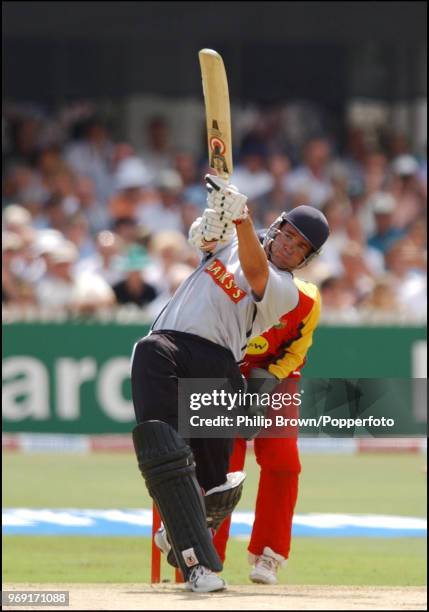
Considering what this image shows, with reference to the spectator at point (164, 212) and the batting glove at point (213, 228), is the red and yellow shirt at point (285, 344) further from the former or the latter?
the spectator at point (164, 212)

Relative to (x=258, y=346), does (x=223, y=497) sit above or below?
below

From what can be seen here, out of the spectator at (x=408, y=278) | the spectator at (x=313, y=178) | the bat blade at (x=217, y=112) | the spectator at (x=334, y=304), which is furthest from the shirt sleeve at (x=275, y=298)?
the spectator at (x=313, y=178)

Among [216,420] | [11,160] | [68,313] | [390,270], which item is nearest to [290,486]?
[216,420]

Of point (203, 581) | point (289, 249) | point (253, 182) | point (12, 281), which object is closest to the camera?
point (203, 581)

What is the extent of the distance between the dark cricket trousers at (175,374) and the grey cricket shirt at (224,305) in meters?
0.06

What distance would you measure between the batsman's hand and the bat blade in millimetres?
247

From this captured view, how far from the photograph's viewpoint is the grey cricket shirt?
22.5 ft

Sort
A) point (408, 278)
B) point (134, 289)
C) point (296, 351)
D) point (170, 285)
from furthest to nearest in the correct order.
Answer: point (408, 278) < point (134, 289) < point (170, 285) < point (296, 351)

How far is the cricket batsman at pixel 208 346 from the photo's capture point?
21.7 ft

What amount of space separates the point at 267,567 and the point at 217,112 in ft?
7.79

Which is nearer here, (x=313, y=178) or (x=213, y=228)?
(x=213, y=228)

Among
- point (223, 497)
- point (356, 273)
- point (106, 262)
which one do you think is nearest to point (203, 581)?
point (223, 497)

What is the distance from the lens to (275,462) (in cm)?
771

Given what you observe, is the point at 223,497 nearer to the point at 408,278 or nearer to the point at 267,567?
the point at 267,567
